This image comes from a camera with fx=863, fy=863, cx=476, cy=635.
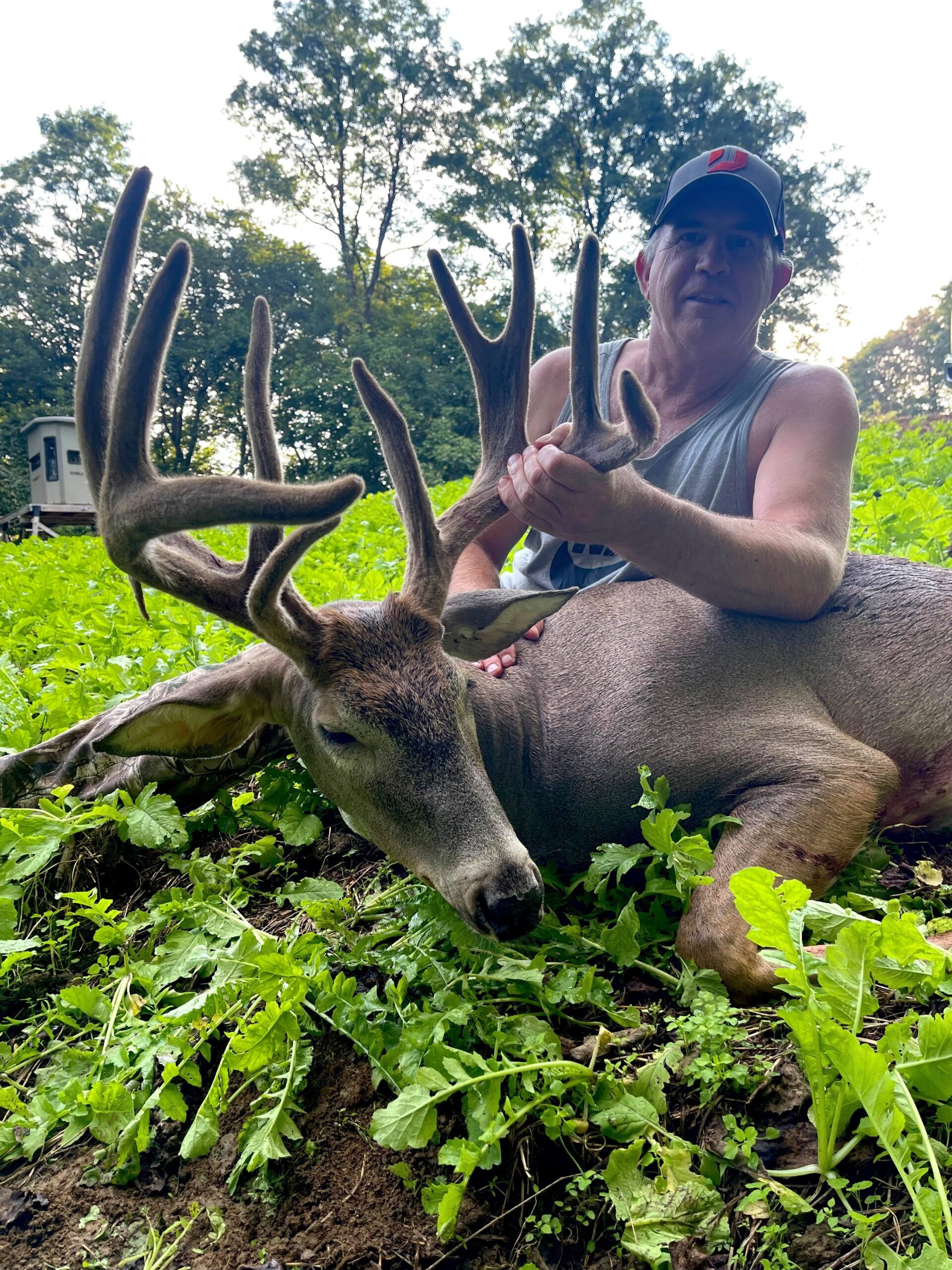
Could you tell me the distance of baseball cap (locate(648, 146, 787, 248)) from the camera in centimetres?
360

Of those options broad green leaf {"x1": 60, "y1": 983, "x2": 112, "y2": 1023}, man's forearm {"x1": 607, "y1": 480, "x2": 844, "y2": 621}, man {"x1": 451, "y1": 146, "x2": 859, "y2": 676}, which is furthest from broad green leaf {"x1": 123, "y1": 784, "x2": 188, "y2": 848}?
man's forearm {"x1": 607, "y1": 480, "x2": 844, "y2": 621}

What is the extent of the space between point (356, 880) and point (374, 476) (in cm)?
2396

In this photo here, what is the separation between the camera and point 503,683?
3035 mm

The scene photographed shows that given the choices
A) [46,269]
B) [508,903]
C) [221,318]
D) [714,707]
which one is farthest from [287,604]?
[46,269]

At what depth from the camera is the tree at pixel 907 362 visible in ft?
174

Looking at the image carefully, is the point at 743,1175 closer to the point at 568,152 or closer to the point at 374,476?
the point at 374,476

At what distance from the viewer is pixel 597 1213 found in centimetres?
164

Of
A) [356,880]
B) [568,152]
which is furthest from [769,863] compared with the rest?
[568,152]

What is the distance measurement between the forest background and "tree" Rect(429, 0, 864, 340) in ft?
0.28

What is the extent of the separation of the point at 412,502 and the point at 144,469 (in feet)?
2.72

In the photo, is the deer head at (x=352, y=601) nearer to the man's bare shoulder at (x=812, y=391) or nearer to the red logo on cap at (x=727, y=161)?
the man's bare shoulder at (x=812, y=391)

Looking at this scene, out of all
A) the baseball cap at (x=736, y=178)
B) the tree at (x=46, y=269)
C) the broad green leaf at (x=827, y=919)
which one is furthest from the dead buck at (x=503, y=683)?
the tree at (x=46, y=269)

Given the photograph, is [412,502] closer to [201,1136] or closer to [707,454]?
[707,454]

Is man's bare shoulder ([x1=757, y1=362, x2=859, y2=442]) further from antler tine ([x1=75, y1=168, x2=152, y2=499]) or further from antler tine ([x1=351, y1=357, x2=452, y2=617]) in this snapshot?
antler tine ([x1=75, y1=168, x2=152, y2=499])
